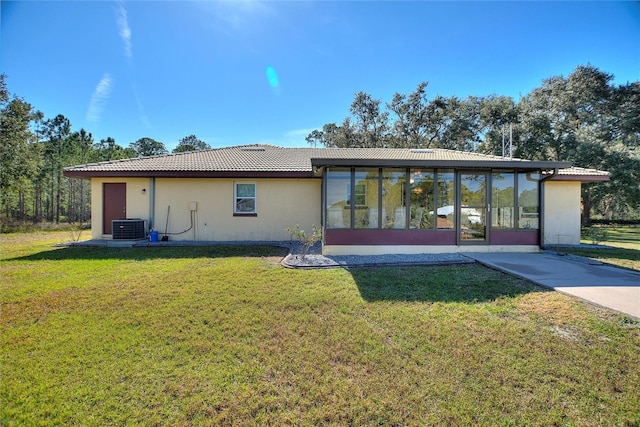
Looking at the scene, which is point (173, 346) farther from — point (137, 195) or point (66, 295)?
point (137, 195)

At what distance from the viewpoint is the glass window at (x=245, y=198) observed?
10539mm

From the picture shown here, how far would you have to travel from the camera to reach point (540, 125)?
796 inches

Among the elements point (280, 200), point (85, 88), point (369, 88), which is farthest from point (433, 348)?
point (369, 88)

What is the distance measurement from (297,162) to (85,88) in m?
10.5

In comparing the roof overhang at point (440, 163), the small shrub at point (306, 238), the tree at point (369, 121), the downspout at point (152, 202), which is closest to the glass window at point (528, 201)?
the roof overhang at point (440, 163)

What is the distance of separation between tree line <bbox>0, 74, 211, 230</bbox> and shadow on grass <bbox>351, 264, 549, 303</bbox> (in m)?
22.9

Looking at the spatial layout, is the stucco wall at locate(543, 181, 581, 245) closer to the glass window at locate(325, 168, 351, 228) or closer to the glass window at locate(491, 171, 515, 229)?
the glass window at locate(491, 171, 515, 229)

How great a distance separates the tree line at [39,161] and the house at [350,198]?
521 inches

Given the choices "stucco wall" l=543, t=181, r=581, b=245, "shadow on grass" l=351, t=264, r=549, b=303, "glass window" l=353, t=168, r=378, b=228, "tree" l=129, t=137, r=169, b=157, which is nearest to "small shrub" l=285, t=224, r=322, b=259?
"glass window" l=353, t=168, r=378, b=228

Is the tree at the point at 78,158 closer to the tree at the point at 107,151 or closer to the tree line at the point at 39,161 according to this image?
the tree line at the point at 39,161

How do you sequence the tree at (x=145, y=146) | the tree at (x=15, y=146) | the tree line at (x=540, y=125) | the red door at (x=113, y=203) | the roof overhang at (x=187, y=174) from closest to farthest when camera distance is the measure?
1. the roof overhang at (x=187, y=174)
2. the red door at (x=113, y=203)
3. the tree at (x=15, y=146)
4. the tree line at (x=540, y=125)
5. the tree at (x=145, y=146)

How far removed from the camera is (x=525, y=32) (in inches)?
367

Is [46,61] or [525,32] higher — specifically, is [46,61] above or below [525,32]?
below

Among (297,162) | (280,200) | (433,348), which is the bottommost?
(433,348)
